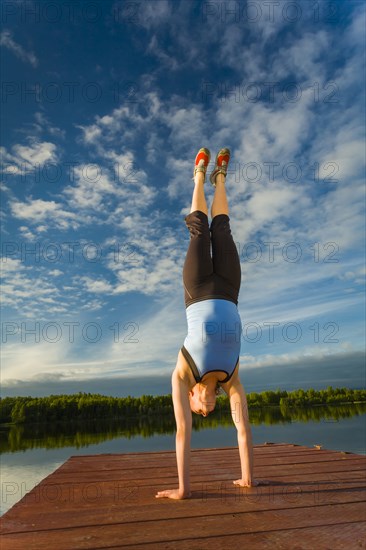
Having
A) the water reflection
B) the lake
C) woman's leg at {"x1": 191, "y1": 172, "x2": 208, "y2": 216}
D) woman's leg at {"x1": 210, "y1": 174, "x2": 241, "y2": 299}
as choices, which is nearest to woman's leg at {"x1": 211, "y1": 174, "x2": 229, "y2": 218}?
woman's leg at {"x1": 210, "y1": 174, "x2": 241, "y2": 299}

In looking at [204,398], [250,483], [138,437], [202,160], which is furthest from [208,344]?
[138,437]

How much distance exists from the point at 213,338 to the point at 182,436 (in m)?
0.92

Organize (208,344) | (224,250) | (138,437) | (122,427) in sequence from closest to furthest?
1. (208,344)
2. (224,250)
3. (138,437)
4. (122,427)

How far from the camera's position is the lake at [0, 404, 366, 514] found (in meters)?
32.2

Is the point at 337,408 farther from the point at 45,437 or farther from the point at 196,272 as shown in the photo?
the point at 196,272

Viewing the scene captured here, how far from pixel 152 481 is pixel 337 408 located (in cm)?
10895

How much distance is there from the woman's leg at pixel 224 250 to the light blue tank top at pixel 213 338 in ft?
0.98

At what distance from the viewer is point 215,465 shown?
5281 mm

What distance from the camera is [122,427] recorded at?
81.5 metres

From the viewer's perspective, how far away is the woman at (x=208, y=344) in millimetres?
3527

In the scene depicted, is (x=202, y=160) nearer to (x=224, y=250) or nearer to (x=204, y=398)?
(x=224, y=250)

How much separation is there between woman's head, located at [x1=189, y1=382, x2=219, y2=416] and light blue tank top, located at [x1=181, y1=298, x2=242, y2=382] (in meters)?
0.16

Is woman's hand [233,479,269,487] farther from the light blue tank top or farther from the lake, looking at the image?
the lake

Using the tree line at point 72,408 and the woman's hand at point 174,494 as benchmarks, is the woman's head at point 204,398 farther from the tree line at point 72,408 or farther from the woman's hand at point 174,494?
the tree line at point 72,408
